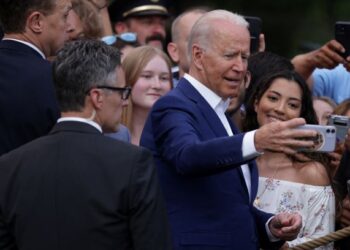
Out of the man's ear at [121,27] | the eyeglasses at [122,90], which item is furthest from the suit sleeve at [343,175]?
the man's ear at [121,27]

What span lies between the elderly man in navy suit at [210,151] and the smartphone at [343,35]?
5.01ft

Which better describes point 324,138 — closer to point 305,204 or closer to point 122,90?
point 122,90

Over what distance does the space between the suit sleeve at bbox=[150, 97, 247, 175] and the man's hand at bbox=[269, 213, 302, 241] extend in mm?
564

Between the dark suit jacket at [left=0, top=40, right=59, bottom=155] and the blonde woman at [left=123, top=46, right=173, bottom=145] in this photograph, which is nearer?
the dark suit jacket at [left=0, top=40, right=59, bottom=155]

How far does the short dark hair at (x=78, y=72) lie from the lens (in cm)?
485

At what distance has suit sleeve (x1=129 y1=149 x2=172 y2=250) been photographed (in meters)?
4.73

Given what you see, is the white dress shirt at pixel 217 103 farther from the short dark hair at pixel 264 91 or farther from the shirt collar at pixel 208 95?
the short dark hair at pixel 264 91

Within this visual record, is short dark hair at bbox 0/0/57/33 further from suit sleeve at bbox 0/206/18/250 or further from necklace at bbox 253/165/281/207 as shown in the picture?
necklace at bbox 253/165/281/207

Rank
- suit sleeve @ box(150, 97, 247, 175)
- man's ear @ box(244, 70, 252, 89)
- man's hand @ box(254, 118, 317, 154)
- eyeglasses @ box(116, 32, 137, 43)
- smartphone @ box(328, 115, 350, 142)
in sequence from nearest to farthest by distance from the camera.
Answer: man's hand @ box(254, 118, 317, 154)
suit sleeve @ box(150, 97, 247, 175)
smartphone @ box(328, 115, 350, 142)
man's ear @ box(244, 70, 252, 89)
eyeglasses @ box(116, 32, 137, 43)

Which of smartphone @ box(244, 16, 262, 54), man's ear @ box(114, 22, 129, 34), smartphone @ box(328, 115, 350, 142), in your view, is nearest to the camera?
smartphone @ box(328, 115, 350, 142)

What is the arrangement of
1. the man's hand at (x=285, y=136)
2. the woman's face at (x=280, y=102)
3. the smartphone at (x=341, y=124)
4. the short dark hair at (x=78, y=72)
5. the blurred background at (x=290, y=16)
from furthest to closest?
the blurred background at (x=290, y=16) → the woman's face at (x=280, y=102) → the smartphone at (x=341, y=124) → the man's hand at (x=285, y=136) → the short dark hair at (x=78, y=72)

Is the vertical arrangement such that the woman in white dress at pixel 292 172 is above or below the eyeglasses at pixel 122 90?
below

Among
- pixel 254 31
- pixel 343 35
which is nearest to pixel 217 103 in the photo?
pixel 343 35

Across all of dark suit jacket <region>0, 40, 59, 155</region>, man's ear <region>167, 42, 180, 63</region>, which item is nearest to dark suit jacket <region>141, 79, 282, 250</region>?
dark suit jacket <region>0, 40, 59, 155</region>
